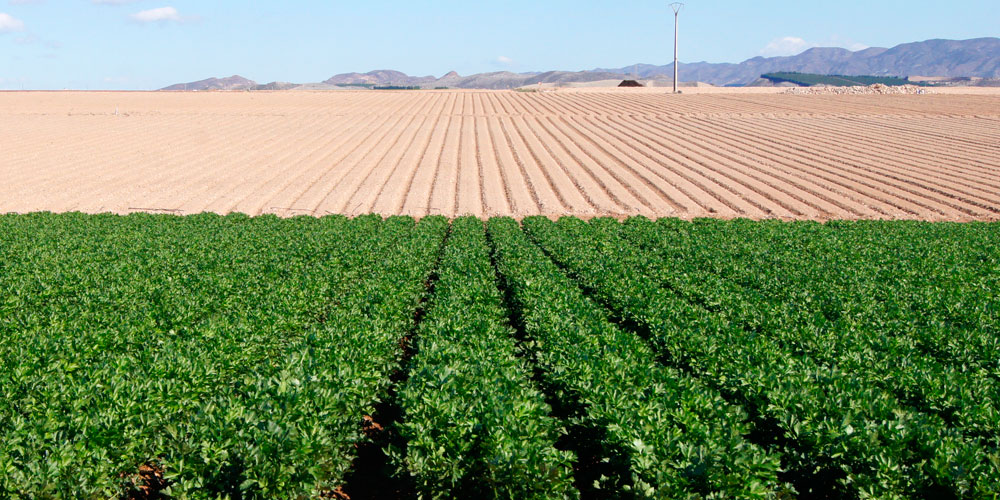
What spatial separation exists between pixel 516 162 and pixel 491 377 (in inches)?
1098

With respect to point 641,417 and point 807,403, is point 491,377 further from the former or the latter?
point 807,403

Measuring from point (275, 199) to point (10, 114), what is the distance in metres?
45.9

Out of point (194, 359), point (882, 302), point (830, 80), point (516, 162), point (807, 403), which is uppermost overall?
point (830, 80)

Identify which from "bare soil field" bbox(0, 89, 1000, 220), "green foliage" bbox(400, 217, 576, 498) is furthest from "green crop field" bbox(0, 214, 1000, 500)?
"bare soil field" bbox(0, 89, 1000, 220)

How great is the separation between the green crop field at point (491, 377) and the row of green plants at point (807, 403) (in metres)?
0.03

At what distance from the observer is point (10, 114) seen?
5619cm

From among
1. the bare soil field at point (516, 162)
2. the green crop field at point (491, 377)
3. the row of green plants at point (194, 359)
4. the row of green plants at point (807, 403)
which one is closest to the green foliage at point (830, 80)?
the bare soil field at point (516, 162)

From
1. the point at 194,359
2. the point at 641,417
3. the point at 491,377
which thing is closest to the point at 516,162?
the point at 194,359

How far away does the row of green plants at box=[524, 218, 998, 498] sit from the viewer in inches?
210

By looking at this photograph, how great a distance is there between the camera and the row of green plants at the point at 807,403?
17.5ft

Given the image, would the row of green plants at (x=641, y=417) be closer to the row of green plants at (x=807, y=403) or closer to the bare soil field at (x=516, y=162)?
the row of green plants at (x=807, y=403)

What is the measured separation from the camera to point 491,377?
7020 mm

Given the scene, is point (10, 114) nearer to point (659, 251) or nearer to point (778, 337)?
point (659, 251)

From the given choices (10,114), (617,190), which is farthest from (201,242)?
(10,114)
